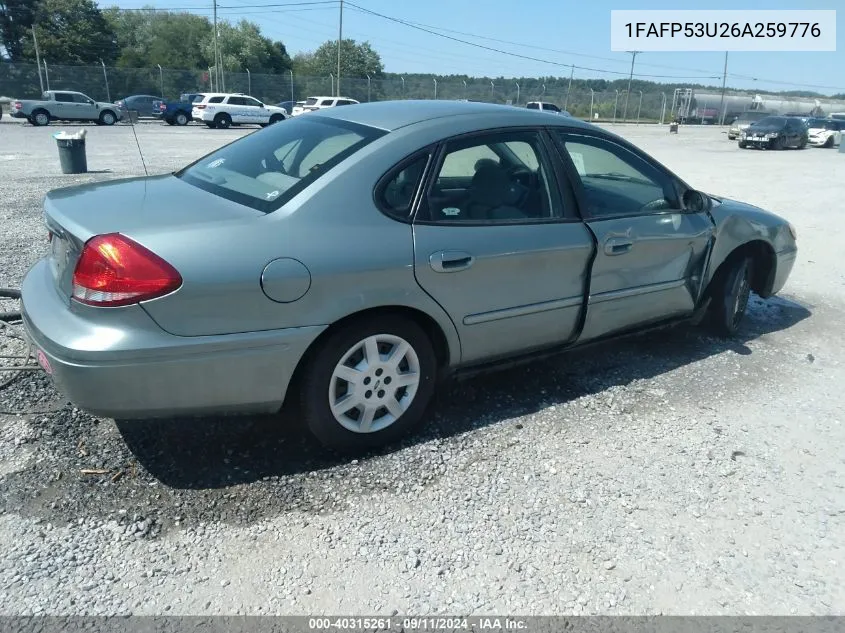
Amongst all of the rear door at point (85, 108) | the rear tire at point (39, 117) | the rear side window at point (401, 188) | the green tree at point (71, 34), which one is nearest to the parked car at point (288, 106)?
the rear door at point (85, 108)

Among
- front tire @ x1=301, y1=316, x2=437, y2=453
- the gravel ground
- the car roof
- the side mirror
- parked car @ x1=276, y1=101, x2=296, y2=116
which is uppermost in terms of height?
parked car @ x1=276, y1=101, x2=296, y2=116

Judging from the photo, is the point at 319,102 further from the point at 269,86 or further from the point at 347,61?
the point at 347,61

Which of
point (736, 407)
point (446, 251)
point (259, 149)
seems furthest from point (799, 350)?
point (259, 149)

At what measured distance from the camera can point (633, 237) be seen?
12.6 feet

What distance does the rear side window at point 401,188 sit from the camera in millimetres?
3031

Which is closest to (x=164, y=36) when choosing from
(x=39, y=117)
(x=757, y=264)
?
(x=39, y=117)

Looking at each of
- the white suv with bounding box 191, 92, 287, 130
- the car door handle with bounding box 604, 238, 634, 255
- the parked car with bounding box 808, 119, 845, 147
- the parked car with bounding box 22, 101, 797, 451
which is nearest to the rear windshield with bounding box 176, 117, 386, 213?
the parked car with bounding box 22, 101, 797, 451

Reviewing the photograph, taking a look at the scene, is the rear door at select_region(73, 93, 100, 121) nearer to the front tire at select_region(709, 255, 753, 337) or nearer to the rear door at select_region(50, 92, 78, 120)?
the rear door at select_region(50, 92, 78, 120)

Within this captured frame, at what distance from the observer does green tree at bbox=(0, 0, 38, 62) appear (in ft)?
158

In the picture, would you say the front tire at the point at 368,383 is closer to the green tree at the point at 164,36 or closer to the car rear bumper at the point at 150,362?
the car rear bumper at the point at 150,362

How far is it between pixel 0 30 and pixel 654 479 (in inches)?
2338

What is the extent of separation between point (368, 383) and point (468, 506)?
717mm

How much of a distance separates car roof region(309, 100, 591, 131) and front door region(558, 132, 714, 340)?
19 cm

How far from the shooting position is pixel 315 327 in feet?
9.22
